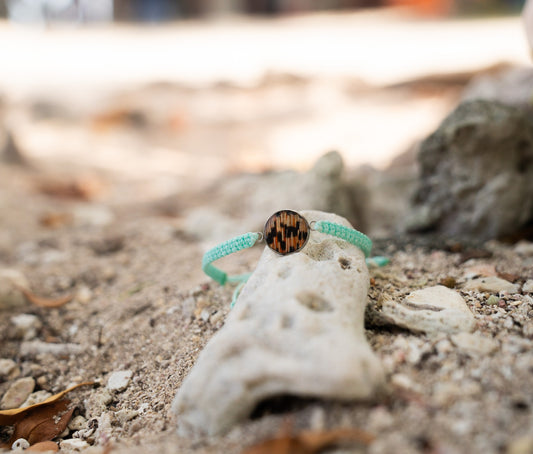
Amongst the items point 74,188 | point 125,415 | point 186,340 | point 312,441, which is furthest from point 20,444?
point 74,188

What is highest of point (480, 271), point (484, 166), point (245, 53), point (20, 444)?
point (245, 53)

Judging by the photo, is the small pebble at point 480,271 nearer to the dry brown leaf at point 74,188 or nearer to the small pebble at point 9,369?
the small pebble at point 9,369

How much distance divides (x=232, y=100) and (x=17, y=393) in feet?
16.8

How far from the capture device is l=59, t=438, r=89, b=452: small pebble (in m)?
1.54

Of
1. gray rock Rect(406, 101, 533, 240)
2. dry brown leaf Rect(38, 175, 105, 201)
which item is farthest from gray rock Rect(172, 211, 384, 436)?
dry brown leaf Rect(38, 175, 105, 201)

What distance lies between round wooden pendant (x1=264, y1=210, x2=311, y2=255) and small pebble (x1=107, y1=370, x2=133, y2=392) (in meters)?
0.77

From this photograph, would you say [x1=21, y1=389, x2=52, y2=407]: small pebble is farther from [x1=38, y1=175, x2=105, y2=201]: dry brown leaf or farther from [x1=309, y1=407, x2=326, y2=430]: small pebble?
[x1=38, y1=175, x2=105, y2=201]: dry brown leaf

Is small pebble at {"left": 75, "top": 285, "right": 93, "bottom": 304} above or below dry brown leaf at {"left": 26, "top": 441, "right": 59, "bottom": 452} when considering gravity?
above

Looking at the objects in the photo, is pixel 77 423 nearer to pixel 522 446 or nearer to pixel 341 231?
pixel 341 231

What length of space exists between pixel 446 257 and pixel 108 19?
38.5ft

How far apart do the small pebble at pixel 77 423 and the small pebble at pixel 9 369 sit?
16.8 inches

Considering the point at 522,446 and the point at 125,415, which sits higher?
the point at 522,446

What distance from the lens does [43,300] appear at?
2.38 m

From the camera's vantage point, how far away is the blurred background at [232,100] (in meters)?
4.52
